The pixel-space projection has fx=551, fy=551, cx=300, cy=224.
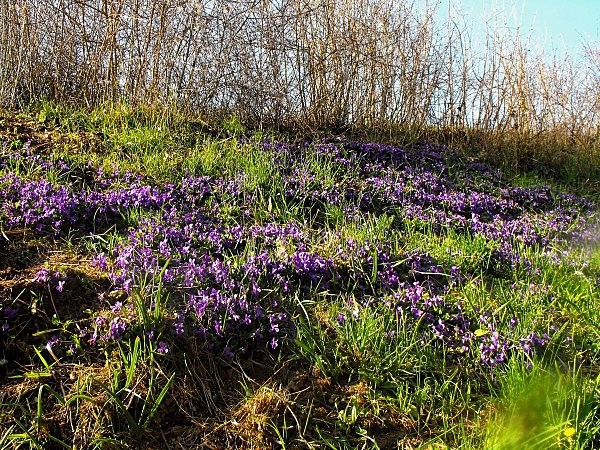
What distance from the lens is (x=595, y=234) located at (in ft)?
15.5

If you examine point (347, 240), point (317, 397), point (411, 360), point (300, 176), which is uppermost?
point (300, 176)

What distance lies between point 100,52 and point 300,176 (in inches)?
114

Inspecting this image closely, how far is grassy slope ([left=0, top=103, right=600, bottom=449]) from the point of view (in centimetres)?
214

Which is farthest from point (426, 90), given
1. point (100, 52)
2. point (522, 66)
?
point (100, 52)

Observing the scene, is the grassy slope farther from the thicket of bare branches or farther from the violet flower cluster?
the thicket of bare branches

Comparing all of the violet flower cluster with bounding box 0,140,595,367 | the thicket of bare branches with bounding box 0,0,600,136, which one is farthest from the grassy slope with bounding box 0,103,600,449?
the thicket of bare branches with bounding box 0,0,600,136

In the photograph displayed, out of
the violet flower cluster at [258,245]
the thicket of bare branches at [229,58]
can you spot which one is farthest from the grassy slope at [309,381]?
the thicket of bare branches at [229,58]

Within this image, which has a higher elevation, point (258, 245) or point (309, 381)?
point (258, 245)

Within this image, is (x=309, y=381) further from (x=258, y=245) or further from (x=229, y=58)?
(x=229, y=58)

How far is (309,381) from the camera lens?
2.52 metres

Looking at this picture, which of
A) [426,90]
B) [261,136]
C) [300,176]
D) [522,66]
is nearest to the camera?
[300,176]

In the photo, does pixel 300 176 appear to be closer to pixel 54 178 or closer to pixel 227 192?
pixel 227 192

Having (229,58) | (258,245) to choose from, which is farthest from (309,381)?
(229,58)

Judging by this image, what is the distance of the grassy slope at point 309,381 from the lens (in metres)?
2.14
